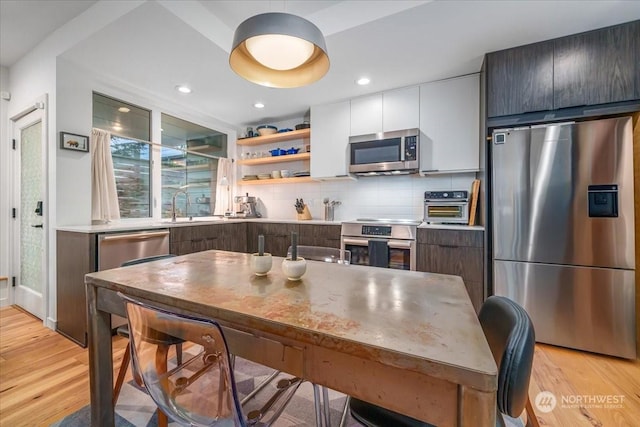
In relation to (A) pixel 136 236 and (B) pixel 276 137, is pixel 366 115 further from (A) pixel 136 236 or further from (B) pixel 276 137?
(A) pixel 136 236

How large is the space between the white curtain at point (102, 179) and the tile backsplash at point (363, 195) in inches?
79.6

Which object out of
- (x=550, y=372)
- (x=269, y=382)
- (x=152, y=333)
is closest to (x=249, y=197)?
(x=269, y=382)

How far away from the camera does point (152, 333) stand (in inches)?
35.9

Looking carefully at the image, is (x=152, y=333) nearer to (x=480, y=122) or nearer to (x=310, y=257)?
(x=310, y=257)

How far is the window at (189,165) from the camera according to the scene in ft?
11.7

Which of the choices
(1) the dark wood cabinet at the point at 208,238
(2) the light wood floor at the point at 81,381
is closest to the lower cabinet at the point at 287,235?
(1) the dark wood cabinet at the point at 208,238

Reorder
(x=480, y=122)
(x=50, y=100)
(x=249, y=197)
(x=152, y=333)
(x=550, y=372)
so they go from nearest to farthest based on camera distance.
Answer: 1. (x=152, y=333)
2. (x=550, y=372)
3. (x=50, y=100)
4. (x=480, y=122)
5. (x=249, y=197)

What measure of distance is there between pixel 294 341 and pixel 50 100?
3.27 metres

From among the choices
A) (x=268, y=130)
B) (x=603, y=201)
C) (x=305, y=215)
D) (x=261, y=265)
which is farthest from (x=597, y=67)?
(x=268, y=130)

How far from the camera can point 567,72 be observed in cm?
221

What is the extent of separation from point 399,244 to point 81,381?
8.87 feet

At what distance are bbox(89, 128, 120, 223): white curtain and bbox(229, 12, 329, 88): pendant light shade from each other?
2257 millimetres

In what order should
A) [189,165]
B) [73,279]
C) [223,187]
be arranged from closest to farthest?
[73,279]
[189,165]
[223,187]

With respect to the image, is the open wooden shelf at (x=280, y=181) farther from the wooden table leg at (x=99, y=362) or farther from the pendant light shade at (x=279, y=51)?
the wooden table leg at (x=99, y=362)
